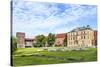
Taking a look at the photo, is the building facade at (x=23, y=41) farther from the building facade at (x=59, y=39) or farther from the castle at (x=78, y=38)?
the building facade at (x=59, y=39)

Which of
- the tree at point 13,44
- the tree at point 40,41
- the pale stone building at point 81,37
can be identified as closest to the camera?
the tree at point 13,44

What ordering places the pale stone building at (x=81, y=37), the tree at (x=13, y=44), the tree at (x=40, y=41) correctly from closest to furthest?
the tree at (x=13, y=44), the tree at (x=40, y=41), the pale stone building at (x=81, y=37)

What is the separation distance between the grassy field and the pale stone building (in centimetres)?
9

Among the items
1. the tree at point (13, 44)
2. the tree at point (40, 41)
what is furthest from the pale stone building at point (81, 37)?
the tree at point (13, 44)

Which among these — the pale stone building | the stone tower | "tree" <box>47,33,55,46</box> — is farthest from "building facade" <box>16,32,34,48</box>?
the pale stone building

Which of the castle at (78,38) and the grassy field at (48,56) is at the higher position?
the castle at (78,38)

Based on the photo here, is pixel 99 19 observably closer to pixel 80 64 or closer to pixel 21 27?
pixel 80 64

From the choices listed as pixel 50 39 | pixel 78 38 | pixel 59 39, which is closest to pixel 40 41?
pixel 50 39

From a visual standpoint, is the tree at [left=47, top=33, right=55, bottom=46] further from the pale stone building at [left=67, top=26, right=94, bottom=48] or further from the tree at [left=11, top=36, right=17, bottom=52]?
the tree at [left=11, top=36, right=17, bottom=52]

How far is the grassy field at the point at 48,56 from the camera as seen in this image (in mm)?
→ 2242

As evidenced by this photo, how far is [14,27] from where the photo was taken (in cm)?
221

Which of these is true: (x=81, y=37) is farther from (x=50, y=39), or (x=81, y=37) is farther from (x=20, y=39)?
(x=20, y=39)

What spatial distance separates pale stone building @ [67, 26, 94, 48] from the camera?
8.02ft

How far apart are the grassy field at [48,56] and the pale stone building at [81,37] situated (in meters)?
0.09
